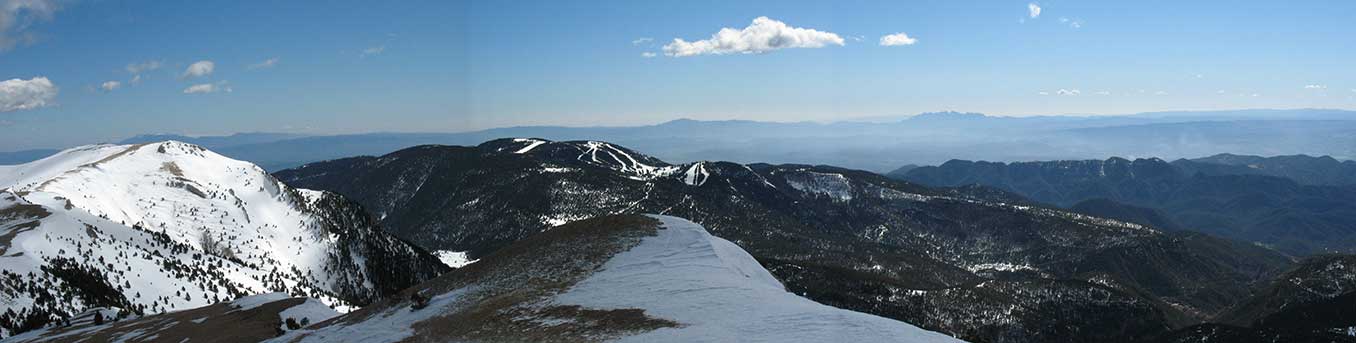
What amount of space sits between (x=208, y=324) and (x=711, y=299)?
44.7m

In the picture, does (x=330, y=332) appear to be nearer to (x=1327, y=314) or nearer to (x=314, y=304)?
(x=314, y=304)

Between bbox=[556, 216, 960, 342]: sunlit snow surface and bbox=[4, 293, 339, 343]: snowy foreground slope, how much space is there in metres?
25.0

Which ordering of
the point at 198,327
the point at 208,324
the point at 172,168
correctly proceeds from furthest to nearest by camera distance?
the point at 172,168 < the point at 208,324 < the point at 198,327

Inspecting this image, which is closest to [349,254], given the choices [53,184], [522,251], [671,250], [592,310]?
[53,184]

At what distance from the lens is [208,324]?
50.9m

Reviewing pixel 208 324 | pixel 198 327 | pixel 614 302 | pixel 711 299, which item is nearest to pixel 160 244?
pixel 208 324

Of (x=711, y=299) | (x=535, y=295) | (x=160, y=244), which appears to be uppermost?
(x=711, y=299)

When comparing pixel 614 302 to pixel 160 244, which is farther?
pixel 160 244

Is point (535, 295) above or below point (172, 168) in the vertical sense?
below

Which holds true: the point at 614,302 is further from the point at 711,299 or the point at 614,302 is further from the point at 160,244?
the point at 160,244

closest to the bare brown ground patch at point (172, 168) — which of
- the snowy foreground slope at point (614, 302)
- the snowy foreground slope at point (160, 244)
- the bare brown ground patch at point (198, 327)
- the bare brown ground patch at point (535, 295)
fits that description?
the snowy foreground slope at point (160, 244)

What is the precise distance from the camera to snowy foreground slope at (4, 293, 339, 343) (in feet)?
150

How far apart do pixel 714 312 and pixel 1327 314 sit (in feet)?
849

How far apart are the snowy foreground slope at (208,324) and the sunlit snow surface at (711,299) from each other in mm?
25006
